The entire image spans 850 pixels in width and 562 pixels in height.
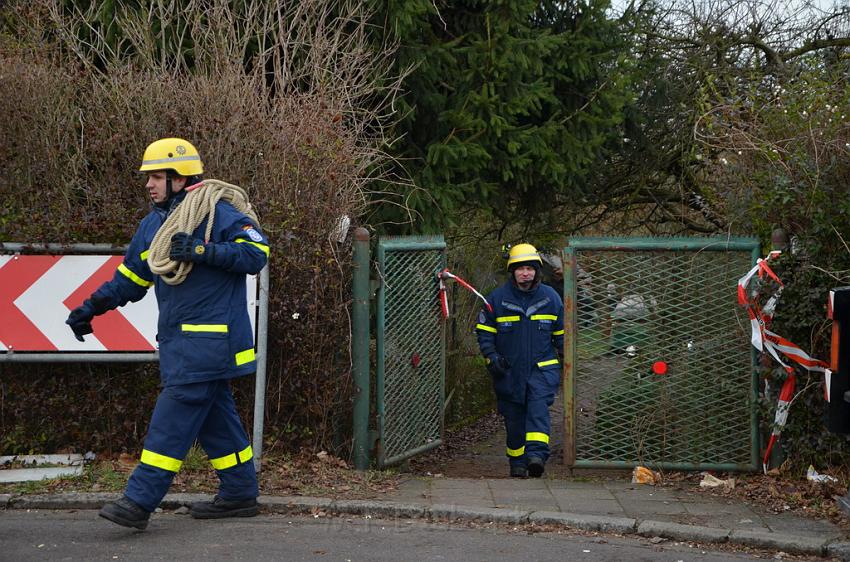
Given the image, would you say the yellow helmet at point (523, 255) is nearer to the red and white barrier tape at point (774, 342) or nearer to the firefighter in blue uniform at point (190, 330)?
the red and white barrier tape at point (774, 342)

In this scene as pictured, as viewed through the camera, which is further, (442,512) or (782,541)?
(442,512)

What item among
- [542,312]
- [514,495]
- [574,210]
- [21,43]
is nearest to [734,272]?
[542,312]

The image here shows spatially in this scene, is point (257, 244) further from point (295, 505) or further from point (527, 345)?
point (527, 345)

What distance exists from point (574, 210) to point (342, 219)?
26.9ft

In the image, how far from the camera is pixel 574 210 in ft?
49.9

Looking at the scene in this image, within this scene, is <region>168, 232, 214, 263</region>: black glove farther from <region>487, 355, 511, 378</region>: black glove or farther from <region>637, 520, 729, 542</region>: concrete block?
<region>487, 355, 511, 378</region>: black glove

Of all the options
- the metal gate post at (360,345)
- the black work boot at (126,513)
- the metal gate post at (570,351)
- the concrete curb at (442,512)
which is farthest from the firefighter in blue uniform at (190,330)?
the metal gate post at (570,351)

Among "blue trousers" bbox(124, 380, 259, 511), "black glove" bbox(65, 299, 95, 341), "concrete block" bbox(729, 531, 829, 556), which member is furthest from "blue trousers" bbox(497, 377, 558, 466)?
"black glove" bbox(65, 299, 95, 341)

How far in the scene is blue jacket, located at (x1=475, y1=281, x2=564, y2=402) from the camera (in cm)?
851

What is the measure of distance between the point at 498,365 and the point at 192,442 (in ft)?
10.2

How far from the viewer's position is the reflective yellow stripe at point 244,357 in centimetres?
585

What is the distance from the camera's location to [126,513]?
5543 millimetres

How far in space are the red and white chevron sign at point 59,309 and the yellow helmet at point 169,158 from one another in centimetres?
127

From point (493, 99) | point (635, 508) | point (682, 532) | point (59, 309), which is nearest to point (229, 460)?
point (59, 309)
